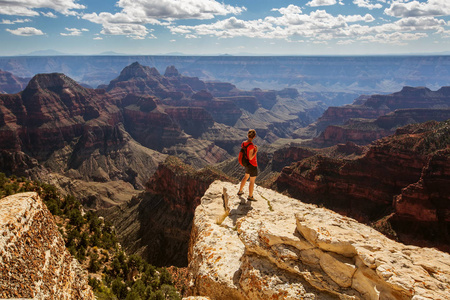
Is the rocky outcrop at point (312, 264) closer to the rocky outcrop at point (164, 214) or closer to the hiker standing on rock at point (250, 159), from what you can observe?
the hiker standing on rock at point (250, 159)

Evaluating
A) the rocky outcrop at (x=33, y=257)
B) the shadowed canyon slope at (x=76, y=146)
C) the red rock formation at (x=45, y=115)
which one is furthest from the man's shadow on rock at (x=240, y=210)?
the red rock formation at (x=45, y=115)

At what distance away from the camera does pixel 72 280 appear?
41.7ft

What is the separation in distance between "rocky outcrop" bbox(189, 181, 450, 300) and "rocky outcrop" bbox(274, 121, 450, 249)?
4424 centimetres

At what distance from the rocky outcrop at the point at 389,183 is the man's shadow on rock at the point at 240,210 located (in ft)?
140

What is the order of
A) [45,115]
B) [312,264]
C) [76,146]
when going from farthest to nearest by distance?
1. [76,146]
2. [45,115]
3. [312,264]

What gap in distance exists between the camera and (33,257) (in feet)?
34.4

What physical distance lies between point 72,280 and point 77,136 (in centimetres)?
14275

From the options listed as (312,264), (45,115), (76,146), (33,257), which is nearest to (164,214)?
(33,257)

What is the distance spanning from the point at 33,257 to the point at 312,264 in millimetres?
9841

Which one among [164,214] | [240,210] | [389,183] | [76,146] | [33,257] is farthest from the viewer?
[76,146]

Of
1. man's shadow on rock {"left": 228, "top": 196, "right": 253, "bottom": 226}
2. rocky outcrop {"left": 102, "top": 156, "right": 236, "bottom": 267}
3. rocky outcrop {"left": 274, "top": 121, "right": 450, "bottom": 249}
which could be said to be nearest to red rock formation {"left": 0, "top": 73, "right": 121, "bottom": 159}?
rocky outcrop {"left": 102, "top": 156, "right": 236, "bottom": 267}

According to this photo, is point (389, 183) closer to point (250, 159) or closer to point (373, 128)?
point (250, 159)

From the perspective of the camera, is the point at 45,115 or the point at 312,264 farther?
the point at 45,115

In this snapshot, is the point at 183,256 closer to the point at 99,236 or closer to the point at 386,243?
the point at 99,236
